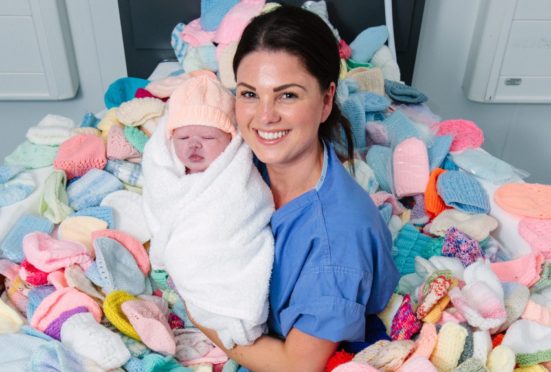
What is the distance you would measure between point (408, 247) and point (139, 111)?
0.79 meters

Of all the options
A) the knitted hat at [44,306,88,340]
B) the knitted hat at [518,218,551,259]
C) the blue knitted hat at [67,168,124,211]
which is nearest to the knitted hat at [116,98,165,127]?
the blue knitted hat at [67,168,124,211]

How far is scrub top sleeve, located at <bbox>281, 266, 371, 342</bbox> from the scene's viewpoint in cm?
76

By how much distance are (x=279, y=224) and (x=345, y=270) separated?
154mm

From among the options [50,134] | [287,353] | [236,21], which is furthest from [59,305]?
[236,21]

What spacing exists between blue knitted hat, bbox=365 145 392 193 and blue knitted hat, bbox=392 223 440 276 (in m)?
0.17

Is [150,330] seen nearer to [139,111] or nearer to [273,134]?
[273,134]

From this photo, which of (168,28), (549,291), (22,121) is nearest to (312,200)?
(549,291)

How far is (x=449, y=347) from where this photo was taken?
773 millimetres

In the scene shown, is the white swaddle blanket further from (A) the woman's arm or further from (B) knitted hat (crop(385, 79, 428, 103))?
(B) knitted hat (crop(385, 79, 428, 103))

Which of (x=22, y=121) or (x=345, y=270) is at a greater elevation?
(x=345, y=270)

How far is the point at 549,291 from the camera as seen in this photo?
980mm

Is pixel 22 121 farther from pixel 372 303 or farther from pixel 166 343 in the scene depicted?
pixel 372 303

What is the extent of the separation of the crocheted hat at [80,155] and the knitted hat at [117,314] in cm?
46

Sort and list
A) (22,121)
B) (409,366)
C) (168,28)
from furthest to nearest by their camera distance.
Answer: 1. (22,121)
2. (168,28)
3. (409,366)
